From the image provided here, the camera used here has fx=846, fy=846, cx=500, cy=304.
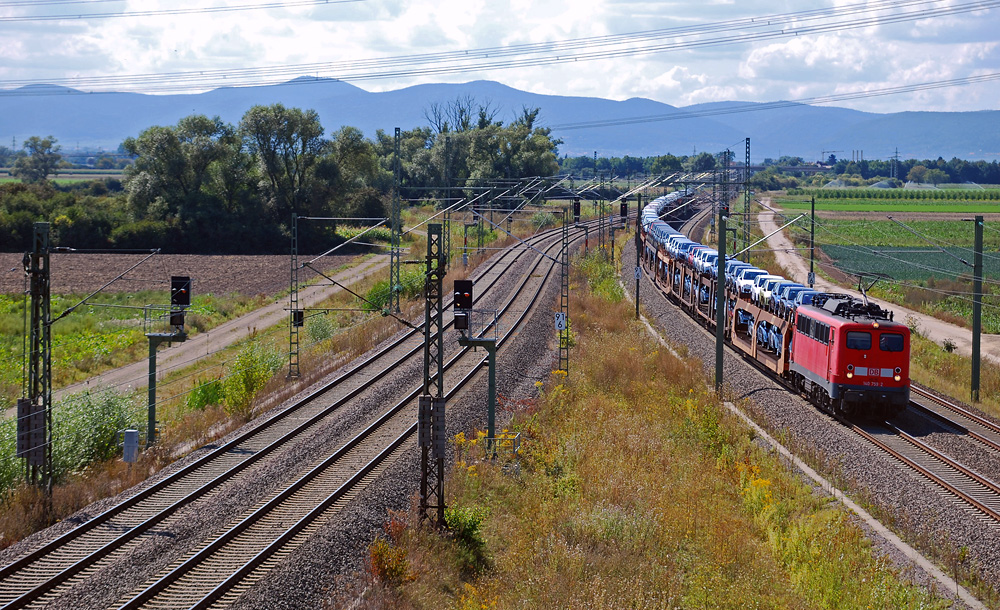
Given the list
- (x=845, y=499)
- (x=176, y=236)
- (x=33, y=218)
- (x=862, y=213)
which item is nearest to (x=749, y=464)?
(x=845, y=499)

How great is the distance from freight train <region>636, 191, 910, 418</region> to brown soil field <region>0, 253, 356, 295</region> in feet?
110

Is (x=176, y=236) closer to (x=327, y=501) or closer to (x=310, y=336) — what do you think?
(x=310, y=336)

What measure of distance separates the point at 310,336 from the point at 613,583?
28145 millimetres

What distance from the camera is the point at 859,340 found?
72.6ft

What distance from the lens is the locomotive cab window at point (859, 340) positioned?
72.4 feet

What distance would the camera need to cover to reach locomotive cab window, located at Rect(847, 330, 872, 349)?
72.4 feet

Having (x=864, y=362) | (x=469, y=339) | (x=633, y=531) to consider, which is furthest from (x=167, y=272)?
(x=633, y=531)

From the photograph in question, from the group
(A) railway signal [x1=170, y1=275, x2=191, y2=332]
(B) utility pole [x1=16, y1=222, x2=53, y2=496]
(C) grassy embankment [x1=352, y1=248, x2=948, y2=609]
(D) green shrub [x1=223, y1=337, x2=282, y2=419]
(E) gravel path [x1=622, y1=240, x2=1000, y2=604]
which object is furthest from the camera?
(D) green shrub [x1=223, y1=337, x2=282, y2=419]

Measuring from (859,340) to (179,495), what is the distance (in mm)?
17079

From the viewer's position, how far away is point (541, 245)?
6581 cm

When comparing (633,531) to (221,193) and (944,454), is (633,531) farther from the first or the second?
(221,193)

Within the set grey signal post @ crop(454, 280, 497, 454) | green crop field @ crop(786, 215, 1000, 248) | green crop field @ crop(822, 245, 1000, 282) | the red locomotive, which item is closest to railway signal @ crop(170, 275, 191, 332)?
grey signal post @ crop(454, 280, 497, 454)

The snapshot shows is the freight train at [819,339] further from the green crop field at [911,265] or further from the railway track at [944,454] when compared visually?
the green crop field at [911,265]

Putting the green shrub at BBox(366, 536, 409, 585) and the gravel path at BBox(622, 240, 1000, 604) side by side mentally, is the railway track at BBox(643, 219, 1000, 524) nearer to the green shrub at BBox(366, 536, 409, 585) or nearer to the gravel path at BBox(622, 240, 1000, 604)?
the gravel path at BBox(622, 240, 1000, 604)
